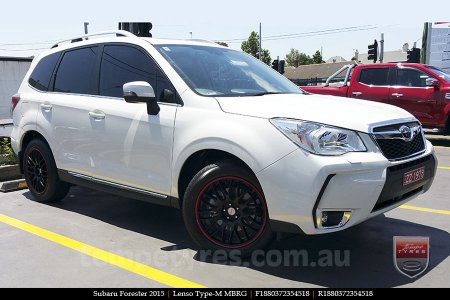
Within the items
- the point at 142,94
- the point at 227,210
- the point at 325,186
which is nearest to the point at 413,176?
the point at 325,186

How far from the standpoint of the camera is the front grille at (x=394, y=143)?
3326mm

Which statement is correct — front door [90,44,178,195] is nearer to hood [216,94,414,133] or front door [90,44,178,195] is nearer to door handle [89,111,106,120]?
door handle [89,111,106,120]

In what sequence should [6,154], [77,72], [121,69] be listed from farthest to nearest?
[6,154] → [77,72] → [121,69]

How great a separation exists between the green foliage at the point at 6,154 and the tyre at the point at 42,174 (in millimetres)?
1569

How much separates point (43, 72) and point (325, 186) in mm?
3844

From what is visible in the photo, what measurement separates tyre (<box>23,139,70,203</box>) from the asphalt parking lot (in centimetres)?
16

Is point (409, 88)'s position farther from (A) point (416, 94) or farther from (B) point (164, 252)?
(B) point (164, 252)

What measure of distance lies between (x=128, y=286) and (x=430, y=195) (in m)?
4.11

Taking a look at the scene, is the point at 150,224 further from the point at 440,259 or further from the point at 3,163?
the point at 3,163

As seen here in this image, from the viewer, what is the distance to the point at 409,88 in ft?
34.5

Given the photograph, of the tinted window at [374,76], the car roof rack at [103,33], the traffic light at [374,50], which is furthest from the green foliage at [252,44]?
the car roof rack at [103,33]

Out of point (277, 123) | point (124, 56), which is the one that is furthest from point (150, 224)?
point (277, 123)

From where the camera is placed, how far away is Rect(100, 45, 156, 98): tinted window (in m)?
4.24

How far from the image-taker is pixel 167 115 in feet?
12.8
